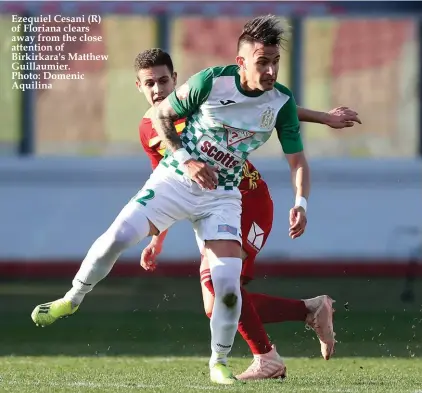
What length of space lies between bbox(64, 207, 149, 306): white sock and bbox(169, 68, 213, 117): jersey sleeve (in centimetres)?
61

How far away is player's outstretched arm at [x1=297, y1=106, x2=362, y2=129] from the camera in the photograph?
7.43 meters

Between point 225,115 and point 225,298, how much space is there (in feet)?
3.14

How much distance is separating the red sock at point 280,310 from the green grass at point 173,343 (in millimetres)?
348

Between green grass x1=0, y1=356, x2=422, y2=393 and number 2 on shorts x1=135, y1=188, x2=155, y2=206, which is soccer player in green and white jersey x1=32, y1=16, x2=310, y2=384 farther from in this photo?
green grass x1=0, y1=356, x2=422, y2=393

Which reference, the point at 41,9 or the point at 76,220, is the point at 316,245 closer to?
the point at 76,220

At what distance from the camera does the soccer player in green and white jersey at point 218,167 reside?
6.90m

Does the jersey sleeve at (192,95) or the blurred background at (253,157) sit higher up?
the jersey sleeve at (192,95)

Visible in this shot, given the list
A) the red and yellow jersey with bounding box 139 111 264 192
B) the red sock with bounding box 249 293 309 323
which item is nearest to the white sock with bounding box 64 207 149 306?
the red and yellow jersey with bounding box 139 111 264 192

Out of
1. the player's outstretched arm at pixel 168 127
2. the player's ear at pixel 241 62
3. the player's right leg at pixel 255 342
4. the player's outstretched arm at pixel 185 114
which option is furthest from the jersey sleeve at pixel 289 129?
the player's right leg at pixel 255 342

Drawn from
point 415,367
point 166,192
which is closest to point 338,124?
point 166,192

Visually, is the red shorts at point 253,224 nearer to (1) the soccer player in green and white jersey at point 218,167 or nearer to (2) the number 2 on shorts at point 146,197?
(1) the soccer player in green and white jersey at point 218,167

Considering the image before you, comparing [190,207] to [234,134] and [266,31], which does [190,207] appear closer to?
[234,134]

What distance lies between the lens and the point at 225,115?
22.9 ft

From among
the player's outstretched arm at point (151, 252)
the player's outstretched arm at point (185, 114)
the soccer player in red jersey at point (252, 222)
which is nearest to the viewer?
the player's outstretched arm at point (185, 114)
